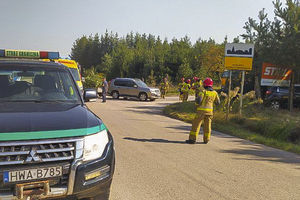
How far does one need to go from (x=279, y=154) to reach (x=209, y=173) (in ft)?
8.90

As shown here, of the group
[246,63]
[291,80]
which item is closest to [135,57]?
[291,80]

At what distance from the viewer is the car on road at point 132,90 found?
73.6 feet

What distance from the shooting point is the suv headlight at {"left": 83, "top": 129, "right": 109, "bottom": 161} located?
125 inches

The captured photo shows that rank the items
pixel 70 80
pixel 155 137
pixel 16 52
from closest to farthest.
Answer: pixel 70 80
pixel 16 52
pixel 155 137

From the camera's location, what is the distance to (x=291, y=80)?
15.4 meters

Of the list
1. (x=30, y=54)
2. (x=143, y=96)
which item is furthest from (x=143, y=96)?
(x=30, y=54)

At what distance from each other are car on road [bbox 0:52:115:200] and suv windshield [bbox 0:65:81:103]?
12.3 inches

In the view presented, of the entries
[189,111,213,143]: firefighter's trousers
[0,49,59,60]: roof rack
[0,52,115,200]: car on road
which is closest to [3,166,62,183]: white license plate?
[0,52,115,200]: car on road

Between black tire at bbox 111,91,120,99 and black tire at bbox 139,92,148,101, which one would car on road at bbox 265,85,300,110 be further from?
black tire at bbox 111,91,120,99

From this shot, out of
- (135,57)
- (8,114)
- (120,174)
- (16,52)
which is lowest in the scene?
(120,174)

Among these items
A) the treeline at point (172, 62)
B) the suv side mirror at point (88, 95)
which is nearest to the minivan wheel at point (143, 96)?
the treeline at point (172, 62)

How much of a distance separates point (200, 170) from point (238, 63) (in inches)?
261

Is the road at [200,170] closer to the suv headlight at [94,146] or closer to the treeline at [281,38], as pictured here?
the suv headlight at [94,146]

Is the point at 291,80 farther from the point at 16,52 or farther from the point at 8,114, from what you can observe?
the point at 8,114
